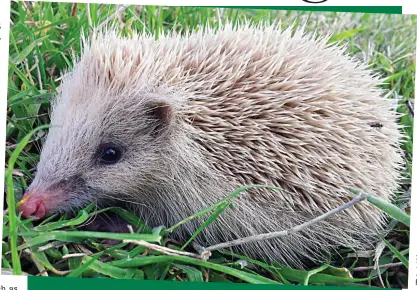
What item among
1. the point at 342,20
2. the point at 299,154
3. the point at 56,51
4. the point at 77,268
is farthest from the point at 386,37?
the point at 77,268

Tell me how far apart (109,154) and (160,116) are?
236mm

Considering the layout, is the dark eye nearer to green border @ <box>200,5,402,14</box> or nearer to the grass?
the grass

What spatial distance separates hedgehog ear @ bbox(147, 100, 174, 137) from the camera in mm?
1985

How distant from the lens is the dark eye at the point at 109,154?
2.01m

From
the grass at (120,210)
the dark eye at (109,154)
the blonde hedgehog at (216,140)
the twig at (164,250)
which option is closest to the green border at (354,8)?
the grass at (120,210)

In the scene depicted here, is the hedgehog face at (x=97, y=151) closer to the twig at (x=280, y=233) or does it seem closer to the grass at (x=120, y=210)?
the grass at (x=120, y=210)

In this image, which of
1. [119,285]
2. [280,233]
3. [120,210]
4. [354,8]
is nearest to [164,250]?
[119,285]

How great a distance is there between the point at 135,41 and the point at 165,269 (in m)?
0.89

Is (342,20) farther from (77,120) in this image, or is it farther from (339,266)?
(77,120)

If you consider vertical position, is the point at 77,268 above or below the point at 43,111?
below

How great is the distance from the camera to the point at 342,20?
9.28 ft

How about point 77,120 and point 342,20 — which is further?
point 342,20

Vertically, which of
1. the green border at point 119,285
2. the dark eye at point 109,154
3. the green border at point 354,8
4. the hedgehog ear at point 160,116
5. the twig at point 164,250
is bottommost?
the green border at point 119,285

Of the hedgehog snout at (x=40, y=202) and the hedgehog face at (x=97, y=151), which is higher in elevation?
the hedgehog face at (x=97, y=151)
